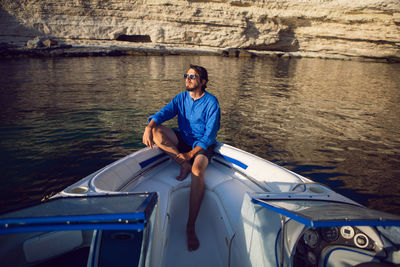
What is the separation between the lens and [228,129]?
6.88 m

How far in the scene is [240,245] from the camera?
1.95 m

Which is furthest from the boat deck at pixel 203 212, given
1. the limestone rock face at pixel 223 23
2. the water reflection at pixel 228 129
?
the limestone rock face at pixel 223 23

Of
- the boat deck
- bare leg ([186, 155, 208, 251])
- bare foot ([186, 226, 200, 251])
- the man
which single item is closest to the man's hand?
the man

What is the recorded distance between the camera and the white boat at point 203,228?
1250mm

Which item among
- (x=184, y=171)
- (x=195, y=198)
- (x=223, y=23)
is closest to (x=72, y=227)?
(x=195, y=198)

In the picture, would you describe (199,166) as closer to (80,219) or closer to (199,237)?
(199,237)

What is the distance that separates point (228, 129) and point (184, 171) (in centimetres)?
400

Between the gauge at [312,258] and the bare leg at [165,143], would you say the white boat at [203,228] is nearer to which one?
the gauge at [312,258]

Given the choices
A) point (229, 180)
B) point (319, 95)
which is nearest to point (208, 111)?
point (229, 180)

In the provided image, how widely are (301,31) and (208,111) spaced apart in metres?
37.8

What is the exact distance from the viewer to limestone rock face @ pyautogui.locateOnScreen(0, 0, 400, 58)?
94.6 ft

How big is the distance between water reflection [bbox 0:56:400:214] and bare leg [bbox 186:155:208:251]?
266cm

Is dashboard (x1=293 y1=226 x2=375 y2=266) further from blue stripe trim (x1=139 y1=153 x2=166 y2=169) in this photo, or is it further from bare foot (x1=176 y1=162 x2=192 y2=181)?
blue stripe trim (x1=139 y1=153 x2=166 y2=169)

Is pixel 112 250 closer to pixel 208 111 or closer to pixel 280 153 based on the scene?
pixel 208 111
